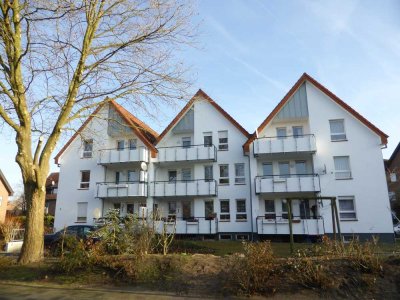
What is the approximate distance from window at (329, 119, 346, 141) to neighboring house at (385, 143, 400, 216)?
13.3 m

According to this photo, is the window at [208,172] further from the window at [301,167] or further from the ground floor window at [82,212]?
the ground floor window at [82,212]

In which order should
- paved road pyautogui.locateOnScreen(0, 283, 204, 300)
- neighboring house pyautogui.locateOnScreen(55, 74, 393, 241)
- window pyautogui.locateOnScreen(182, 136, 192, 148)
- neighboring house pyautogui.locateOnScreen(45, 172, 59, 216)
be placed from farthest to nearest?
1. neighboring house pyautogui.locateOnScreen(45, 172, 59, 216)
2. window pyautogui.locateOnScreen(182, 136, 192, 148)
3. neighboring house pyautogui.locateOnScreen(55, 74, 393, 241)
4. paved road pyautogui.locateOnScreen(0, 283, 204, 300)

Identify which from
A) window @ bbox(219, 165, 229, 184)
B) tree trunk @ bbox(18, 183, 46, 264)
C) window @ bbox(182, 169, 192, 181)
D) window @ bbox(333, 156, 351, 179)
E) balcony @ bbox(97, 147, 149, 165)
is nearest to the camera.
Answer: tree trunk @ bbox(18, 183, 46, 264)

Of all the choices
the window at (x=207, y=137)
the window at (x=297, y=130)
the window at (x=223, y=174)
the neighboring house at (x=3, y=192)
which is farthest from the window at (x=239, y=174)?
the neighboring house at (x=3, y=192)

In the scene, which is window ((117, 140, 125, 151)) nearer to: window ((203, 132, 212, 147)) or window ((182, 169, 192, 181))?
window ((182, 169, 192, 181))

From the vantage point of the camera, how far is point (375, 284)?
7.88 meters

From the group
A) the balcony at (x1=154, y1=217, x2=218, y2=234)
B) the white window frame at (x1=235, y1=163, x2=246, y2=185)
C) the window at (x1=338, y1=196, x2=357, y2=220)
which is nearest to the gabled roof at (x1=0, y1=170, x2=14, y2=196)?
the balcony at (x1=154, y1=217, x2=218, y2=234)

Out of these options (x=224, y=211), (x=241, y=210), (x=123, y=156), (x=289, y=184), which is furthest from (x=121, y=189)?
(x=289, y=184)

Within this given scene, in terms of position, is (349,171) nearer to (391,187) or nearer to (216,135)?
(216,135)

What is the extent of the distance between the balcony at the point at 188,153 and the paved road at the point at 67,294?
761 inches

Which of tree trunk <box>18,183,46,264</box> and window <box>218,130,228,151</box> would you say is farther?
window <box>218,130,228,151</box>

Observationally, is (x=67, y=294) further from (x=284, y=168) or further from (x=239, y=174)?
(x=284, y=168)

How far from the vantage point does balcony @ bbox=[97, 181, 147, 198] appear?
2812 cm

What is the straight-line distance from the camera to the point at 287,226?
971 inches
